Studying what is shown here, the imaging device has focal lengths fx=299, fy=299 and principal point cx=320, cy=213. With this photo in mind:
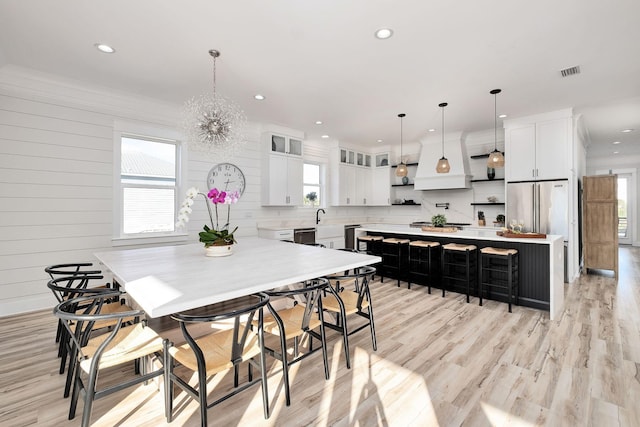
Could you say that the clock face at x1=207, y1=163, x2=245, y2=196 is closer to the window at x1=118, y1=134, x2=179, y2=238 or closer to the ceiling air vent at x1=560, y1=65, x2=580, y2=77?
the window at x1=118, y1=134, x2=179, y2=238

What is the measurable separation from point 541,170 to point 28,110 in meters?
7.43

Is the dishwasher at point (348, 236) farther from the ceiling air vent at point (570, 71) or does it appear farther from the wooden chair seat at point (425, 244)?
the ceiling air vent at point (570, 71)

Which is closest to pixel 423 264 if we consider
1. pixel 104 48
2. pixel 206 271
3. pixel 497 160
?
pixel 497 160

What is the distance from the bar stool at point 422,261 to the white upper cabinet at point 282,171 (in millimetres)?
2503

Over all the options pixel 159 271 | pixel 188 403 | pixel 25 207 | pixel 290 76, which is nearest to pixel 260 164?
pixel 290 76

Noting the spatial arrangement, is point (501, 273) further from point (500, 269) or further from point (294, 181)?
point (294, 181)

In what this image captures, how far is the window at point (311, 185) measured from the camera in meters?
6.86

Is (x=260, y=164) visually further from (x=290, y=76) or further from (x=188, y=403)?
(x=188, y=403)

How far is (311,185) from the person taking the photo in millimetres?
6961

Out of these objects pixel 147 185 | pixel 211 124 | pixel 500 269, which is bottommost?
pixel 500 269

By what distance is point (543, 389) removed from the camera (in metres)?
2.07

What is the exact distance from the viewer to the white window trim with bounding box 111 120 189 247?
4.12 m

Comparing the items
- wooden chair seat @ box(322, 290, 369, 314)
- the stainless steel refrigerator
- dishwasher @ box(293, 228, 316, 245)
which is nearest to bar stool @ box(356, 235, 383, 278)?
dishwasher @ box(293, 228, 316, 245)

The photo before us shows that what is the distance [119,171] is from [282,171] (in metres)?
2.66
